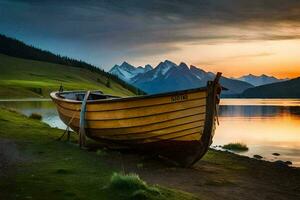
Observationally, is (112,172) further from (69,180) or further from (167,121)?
(167,121)

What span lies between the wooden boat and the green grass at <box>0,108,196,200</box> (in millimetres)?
1840

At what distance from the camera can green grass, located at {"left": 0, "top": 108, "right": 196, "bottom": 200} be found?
11.9m

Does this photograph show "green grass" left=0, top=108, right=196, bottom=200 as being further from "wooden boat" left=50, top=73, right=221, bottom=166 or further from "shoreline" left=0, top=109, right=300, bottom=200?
"wooden boat" left=50, top=73, right=221, bottom=166

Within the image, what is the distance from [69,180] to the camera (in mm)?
13758

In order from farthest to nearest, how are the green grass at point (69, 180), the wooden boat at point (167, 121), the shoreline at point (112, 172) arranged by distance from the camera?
the wooden boat at point (167, 121) → the shoreline at point (112, 172) → the green grass at point (69, 180)

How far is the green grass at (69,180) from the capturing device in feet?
38.9

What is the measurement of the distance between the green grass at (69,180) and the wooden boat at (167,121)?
184 centimetres

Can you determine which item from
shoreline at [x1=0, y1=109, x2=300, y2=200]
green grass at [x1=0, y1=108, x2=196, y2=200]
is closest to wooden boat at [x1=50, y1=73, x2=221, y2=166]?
shoreline at [x1=0, y1=109, x2=300, y2=200]

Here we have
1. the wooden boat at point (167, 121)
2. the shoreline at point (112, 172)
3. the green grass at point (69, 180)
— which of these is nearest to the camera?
the green grass at point (69, 180)

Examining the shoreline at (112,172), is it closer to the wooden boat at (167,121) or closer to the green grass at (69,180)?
the green grass at (69,180)

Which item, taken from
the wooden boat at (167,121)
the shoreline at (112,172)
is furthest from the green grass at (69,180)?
the wooden boat at (167,121)

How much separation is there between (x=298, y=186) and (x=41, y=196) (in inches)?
493

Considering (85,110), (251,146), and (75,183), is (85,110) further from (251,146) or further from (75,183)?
(251,146)

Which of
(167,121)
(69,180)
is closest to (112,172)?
(69,180)
